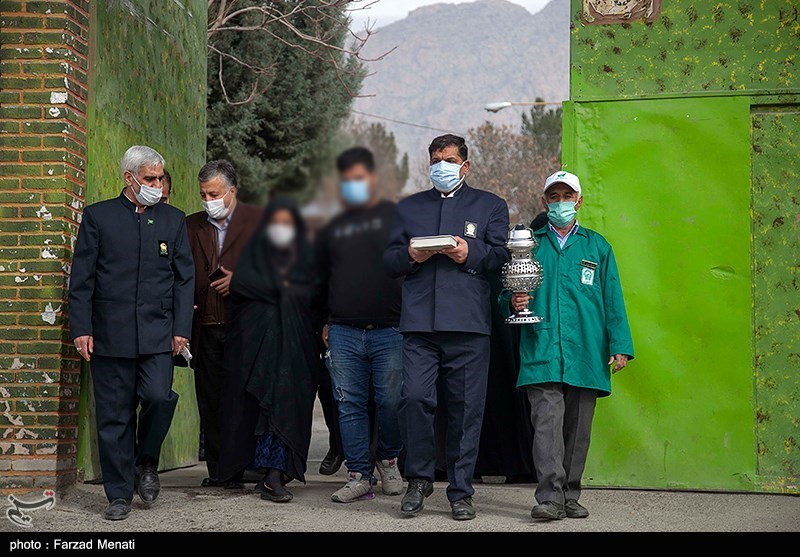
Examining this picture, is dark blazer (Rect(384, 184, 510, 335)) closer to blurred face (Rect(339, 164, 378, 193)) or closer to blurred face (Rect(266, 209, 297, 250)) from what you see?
blurred face (Rect(339, 164, 378, 193))

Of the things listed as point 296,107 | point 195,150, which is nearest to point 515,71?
point 296,107

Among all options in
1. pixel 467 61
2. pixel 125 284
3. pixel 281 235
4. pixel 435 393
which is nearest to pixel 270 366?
pixel 281 235

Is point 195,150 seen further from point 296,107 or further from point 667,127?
point 296,107

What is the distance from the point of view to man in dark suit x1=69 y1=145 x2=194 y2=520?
5770 millimetres

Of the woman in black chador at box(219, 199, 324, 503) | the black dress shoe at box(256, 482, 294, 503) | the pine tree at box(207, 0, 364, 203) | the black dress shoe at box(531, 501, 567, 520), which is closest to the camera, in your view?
the black dress shoe at box(531, 501, 567, 520)

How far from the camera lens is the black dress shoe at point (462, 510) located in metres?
5.61

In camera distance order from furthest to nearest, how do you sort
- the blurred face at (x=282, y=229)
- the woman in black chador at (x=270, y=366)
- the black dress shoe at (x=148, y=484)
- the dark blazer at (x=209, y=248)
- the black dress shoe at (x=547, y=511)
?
the dark blazer at (x=209, y=248), the woman in black chador at (x=270, y=366), the black dress shoe at (x=148, y=484), the blurred face at (x=282, y=229), the black dress shoe at (x=547, y=511)

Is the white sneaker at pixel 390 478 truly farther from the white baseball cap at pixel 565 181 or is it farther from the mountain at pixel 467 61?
the mountain at pixel 467 61

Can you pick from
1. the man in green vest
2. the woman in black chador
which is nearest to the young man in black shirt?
the woman in black chador

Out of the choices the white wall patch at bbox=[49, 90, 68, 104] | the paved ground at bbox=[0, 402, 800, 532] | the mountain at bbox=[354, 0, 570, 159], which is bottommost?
the paved ground at bbox=[0, 402, 800, 532]

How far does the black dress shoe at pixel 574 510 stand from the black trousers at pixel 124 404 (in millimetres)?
2285

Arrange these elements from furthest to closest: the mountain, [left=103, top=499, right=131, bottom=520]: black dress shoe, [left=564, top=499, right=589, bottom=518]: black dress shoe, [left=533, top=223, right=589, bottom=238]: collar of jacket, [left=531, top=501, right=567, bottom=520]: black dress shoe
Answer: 1. the mountain
2. [left=533, top=223, right=589, bottom=238]: collar of jacket
3. [left=564, top=499, right=589, bottom=518]: black dress shoe
4. [left=103, top=499, right=131, bottom=520]: black dress shoe
5. [left=531, top=501, right=567, bottom=520]: black dress shoe

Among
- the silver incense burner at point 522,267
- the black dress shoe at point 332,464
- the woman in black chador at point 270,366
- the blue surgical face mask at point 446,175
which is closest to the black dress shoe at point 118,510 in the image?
the woman in black chador at point 270,366

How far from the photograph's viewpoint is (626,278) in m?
6.91
